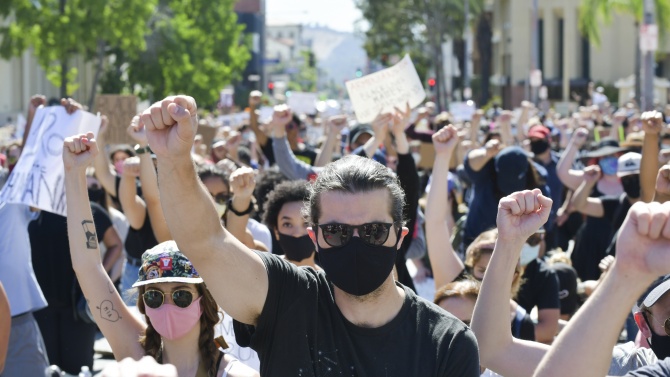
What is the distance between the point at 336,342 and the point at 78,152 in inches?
60.9

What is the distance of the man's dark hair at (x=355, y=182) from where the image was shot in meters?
2.99

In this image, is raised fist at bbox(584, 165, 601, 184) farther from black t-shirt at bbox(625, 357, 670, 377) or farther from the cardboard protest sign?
black t-shirt at bbox(625, 357, 670, 377)

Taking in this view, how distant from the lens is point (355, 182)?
2990 mm

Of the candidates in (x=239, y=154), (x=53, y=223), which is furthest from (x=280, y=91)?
(x=53, y=223)

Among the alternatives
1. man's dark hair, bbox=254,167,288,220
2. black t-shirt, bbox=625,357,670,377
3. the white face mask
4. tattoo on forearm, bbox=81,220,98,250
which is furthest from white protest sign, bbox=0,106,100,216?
black t-shirt, bbox=625,357,670,377

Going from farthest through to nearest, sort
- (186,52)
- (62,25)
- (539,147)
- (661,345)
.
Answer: (186,52) < (62,25) < (539,147) < (661,345)

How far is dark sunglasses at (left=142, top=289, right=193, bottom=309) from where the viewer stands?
3.93 meters

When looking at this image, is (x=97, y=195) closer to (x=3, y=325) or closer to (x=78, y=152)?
(x=3, y=325)

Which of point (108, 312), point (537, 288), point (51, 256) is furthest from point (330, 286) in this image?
point (51, 256)

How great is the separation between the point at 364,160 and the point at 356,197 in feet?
0.51

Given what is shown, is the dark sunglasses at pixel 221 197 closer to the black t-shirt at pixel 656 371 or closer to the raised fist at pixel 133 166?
the raised fist at pixel 133 166

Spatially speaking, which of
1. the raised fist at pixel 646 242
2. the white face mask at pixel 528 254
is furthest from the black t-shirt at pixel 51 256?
the raised fist at pixel 646 242

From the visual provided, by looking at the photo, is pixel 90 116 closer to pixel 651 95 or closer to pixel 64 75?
pixel 651 95

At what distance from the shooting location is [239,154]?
13.0m
